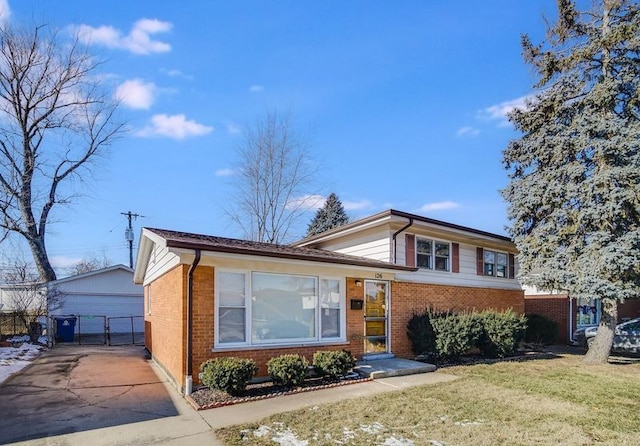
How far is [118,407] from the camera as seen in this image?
6.65 meters

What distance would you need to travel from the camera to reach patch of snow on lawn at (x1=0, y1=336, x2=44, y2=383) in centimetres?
973

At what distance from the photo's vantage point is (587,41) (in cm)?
1168

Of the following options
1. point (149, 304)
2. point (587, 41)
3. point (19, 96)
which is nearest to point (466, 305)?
point (587, 41)

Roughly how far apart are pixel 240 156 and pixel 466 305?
56.4 ft

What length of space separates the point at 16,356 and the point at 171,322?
23.3 feet

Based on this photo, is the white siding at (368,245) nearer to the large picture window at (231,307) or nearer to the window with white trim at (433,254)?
the window with white trim at (433,254)

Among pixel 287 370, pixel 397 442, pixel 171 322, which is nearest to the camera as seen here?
Answer: pixel 397 442

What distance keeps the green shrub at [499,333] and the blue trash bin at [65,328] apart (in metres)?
16.4

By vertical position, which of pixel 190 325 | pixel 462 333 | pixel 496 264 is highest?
pixel 496 264

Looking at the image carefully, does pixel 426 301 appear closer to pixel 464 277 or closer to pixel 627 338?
pixel 464 277

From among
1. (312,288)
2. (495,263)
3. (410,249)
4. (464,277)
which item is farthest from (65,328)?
(495,263)

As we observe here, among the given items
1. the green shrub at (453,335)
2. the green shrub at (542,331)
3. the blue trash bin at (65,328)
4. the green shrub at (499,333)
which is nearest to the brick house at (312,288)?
the green shrub at (453,335)

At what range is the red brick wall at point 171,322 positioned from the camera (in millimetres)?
7500

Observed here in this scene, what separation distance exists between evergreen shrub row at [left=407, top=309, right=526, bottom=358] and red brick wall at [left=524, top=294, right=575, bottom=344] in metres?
6.73
